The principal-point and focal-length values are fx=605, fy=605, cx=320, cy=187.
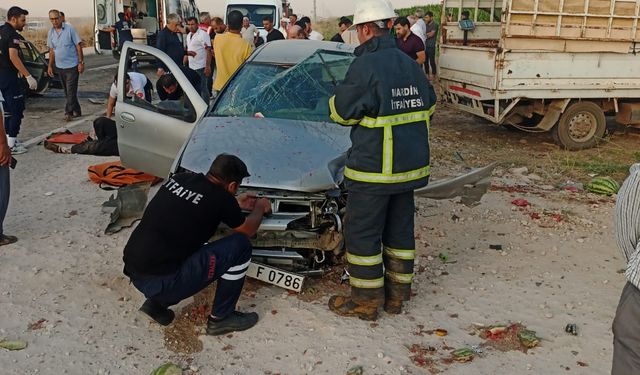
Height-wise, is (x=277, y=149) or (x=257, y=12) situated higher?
(x=257, y=12)

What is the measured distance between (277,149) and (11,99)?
5.24 metres

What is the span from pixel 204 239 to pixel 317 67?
2380 mm

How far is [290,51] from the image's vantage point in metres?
5.74

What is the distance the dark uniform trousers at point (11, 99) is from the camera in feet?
25.6

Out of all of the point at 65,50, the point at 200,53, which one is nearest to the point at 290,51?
the point at 200,53

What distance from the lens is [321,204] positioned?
13.3 feet

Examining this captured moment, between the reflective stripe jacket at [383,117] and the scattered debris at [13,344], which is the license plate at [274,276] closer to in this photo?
the reflective stripe jacket at [383,117]

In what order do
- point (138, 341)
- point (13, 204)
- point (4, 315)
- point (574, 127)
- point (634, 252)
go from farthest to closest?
point (574, 127) → point (13, 204) → point (4, 315) → point (138, 341) → point (634, 252)

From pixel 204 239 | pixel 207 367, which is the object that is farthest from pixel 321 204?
pixel 207 367

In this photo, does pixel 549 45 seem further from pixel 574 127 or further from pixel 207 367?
pixel 207 367

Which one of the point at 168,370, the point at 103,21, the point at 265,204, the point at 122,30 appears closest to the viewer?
the point at 168,370

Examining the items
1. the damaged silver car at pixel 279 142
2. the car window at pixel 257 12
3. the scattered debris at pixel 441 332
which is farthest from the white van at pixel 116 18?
the scattered debris at pixel 441 332

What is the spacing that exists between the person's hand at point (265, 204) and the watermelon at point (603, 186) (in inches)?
171

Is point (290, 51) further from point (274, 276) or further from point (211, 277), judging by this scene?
point (211, 277)
